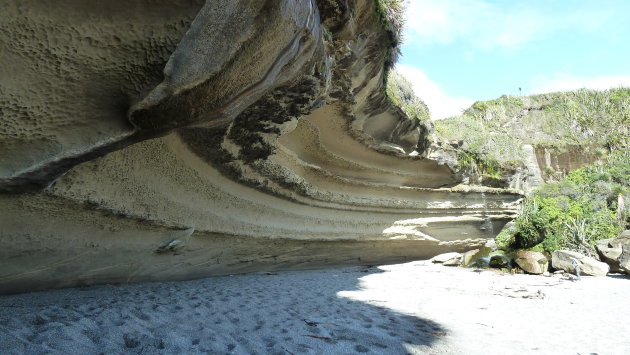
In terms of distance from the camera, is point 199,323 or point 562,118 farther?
point 562,118

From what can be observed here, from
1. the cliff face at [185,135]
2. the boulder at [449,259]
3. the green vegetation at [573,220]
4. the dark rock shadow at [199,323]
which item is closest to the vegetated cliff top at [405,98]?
the cliff face at [185,135]

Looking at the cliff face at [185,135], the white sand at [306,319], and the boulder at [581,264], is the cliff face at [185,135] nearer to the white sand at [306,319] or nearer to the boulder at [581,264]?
the white sand at [306,319]

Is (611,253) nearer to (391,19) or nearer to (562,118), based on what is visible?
(391,19)

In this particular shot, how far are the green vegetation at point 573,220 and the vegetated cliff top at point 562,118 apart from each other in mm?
5256

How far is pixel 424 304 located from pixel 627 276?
5089 mm

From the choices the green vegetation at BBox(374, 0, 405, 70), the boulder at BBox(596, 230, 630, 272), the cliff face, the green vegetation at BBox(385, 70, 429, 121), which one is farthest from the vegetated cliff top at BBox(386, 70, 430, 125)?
the boulder at BBox(596, 230, 630, 272)

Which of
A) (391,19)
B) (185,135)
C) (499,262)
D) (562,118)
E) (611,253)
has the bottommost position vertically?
(499,262)

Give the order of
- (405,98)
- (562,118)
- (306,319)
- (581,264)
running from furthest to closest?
(562,118)
(581,264)
(405,98)
(306,319)

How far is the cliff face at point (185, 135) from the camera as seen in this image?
184 centimetres

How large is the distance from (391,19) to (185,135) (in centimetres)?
229

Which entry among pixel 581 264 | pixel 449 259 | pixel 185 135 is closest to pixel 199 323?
pixel 185 135

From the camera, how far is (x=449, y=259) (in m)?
7.34

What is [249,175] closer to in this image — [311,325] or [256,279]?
[256,279]

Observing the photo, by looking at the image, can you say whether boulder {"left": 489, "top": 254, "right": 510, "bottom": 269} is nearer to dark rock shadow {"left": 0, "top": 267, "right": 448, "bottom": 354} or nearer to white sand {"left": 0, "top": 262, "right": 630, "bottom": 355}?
white sand {"left": 0, "top": 262, "right": 630, "bottom": 355}
